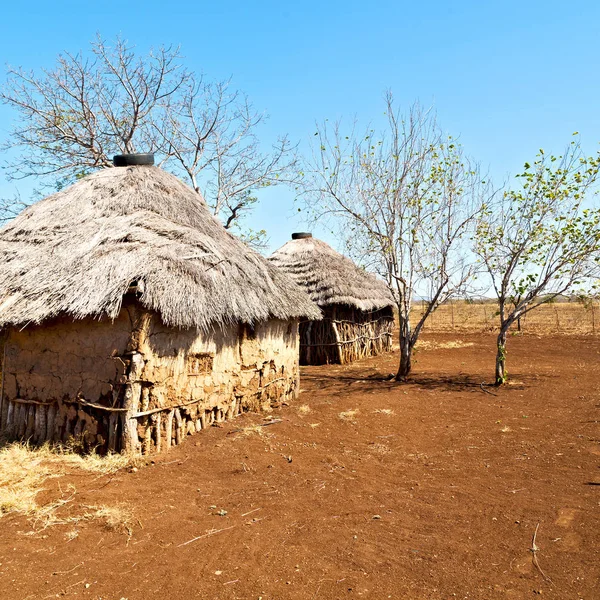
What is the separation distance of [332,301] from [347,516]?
9188mm

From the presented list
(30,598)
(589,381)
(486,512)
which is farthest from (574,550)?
(589,381)

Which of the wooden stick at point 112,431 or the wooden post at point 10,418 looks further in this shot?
the wooden post at point 10,418

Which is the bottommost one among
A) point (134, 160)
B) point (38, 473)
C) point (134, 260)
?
point (38, 473)

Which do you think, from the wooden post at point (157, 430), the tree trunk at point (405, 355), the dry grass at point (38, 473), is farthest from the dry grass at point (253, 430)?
the tree trunk at point (405, 355)

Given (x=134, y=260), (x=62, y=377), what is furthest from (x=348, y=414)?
(x=62, y=377)

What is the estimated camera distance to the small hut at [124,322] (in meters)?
5.68

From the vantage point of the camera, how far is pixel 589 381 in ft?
33.1

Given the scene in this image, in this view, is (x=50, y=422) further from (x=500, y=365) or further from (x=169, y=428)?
(x=500, y=365)

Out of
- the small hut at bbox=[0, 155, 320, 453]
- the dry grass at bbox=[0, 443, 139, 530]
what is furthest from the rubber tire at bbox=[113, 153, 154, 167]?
the dry grass at bbox=[0, 443, 139, 530]

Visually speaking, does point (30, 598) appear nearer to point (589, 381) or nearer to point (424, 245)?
point (424, 245)

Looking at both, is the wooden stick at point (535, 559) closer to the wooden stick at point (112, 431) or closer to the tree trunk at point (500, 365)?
the wooden stick at point (112, 431)

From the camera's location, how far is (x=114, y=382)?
5699 millimetres

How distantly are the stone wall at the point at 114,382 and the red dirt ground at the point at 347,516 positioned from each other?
46 cm

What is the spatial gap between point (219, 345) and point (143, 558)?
348 cm
